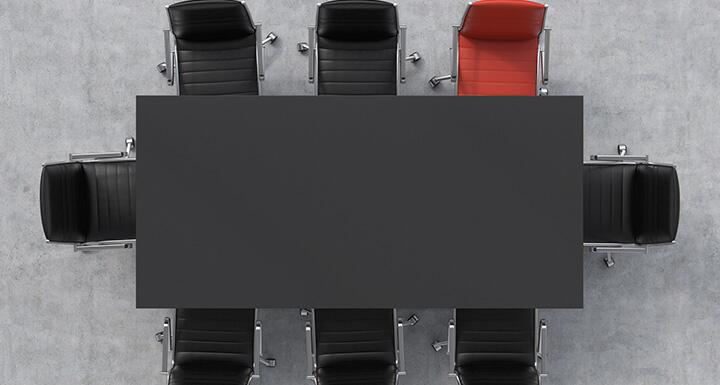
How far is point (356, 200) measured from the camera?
139 inches

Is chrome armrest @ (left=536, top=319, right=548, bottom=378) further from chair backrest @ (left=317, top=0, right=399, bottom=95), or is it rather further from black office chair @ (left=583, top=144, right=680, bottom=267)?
chair backrest @ (left=317, top=0, right=399, bottom=95)

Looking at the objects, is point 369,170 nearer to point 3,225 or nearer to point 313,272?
point 313,272

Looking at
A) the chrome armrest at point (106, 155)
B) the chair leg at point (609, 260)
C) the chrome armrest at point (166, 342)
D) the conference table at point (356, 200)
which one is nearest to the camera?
the conference table at point (356, 200)

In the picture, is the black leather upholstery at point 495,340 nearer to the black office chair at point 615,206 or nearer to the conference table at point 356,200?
the conference table at point 356,200

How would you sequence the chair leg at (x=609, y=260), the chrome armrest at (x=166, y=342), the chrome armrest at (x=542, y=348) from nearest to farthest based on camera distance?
1. the chrome armrest at (x=166, y=342)
2. the chrome armrest at (x=542, y=348)
3. the chair leg at (x=609, y=260)

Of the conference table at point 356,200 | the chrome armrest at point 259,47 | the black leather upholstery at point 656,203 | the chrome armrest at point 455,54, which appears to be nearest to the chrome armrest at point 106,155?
the conference table at point 356,200

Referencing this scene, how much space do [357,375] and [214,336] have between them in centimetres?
92

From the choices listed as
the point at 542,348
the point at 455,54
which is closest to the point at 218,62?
the point at 455,54

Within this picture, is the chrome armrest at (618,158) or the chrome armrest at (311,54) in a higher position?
the chrome armrest at (311,54)

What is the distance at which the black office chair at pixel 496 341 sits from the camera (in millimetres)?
3963

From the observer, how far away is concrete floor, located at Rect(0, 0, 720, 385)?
14.6 feet

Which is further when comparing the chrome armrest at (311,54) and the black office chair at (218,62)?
the black office chair at (218,62)

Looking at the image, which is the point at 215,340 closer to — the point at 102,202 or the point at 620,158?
the point at 102,202

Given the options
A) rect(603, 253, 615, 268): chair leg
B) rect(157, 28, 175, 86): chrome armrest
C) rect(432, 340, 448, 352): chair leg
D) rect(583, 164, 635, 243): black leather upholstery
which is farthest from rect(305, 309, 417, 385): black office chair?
rect(157, 28, 175, 86): chrome armrest
